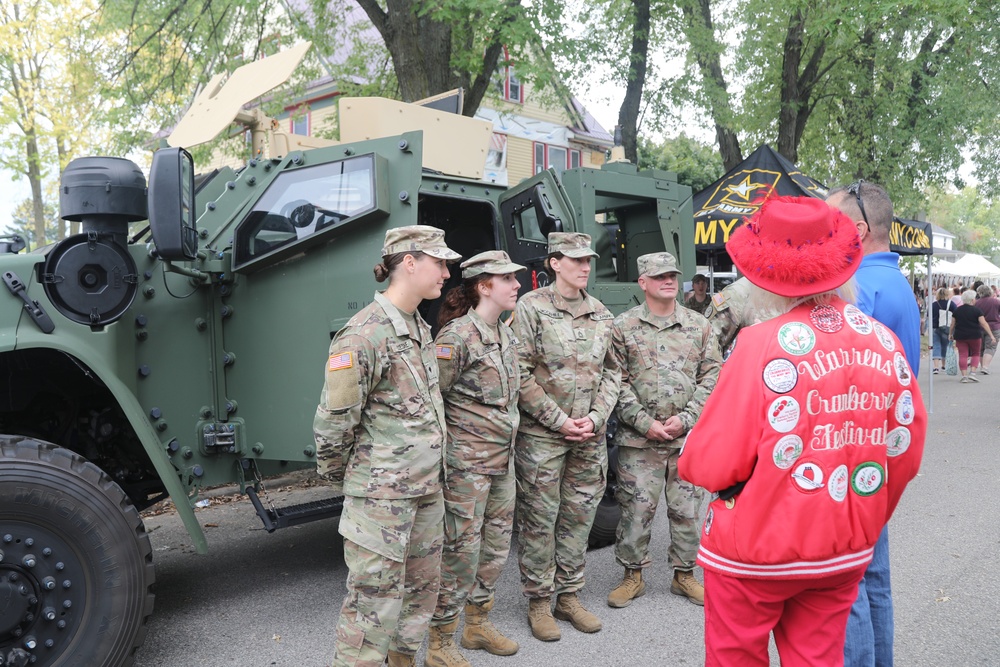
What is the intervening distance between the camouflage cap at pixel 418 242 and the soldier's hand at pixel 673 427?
5.53ft

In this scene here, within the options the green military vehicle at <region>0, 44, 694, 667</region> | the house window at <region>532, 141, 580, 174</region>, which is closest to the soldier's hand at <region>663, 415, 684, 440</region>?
the green military vehicle at <region>0, 44, 694, 667</region>

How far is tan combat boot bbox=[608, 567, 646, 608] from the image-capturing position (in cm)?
427

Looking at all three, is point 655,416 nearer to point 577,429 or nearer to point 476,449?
point 577,429

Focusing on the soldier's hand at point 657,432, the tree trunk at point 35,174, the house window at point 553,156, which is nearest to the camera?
the soldier's hand at point 657,432

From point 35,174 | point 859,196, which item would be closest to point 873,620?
point 859,196

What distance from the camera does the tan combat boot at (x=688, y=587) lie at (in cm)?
434

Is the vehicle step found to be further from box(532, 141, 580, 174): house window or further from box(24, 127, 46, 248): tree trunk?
box(532, 141, 580, 174): house window

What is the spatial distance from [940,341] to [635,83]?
8.09 metres

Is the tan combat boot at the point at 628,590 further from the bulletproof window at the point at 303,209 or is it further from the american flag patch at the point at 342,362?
the bulletproof window at the point at 303,209

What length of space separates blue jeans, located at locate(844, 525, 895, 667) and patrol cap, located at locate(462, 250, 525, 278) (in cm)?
183

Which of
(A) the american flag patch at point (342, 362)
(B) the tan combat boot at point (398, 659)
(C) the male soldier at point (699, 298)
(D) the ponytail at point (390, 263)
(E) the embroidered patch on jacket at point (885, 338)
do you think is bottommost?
(B) the tan combat boot at point (398, 659)

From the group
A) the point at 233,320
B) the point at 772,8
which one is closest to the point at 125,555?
the point at 233,320

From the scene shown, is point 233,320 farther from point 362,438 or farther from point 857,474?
point 857,474

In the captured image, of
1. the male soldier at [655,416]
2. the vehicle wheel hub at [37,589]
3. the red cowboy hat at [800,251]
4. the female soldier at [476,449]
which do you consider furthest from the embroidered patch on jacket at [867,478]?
the vehicle wheel hub at [37,589]
